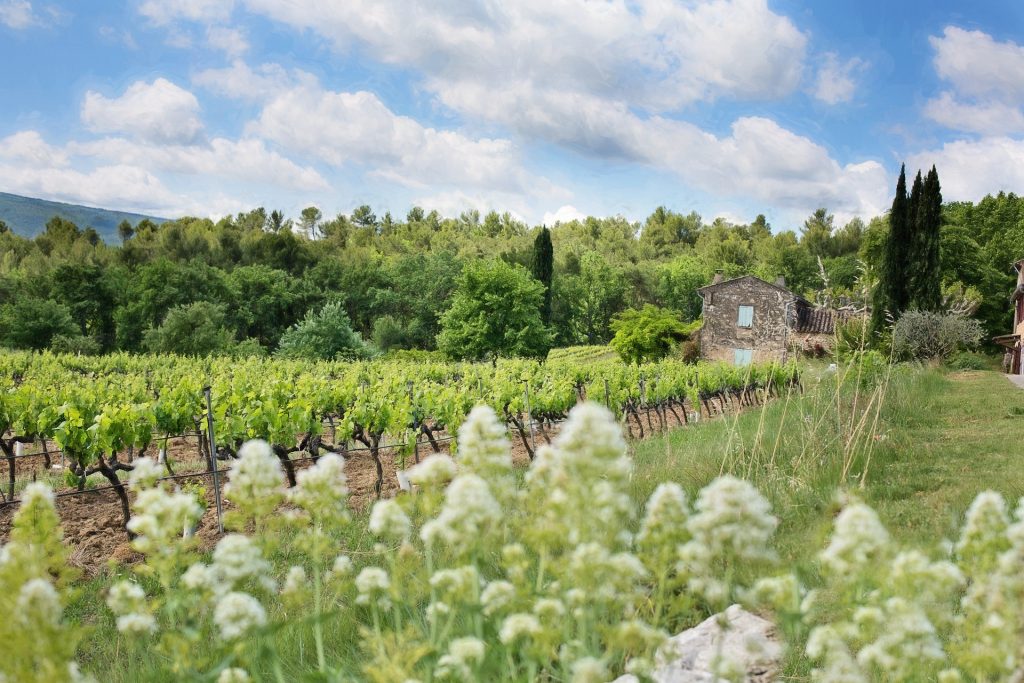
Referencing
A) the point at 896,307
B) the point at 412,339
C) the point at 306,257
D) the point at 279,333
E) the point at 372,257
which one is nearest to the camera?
the point at 896,307

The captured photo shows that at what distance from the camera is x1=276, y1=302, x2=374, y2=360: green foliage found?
1527 inches

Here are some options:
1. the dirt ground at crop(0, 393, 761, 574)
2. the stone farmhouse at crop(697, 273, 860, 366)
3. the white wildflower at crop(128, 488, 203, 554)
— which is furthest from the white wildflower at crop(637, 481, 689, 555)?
the stone farmhouse at crop(697, 273, 860, 366)

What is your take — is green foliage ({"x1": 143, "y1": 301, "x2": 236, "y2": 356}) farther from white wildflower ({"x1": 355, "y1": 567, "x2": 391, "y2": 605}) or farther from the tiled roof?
white wildflower ({"x1": 355, "y1": 567, "x2": 391, "y2": 605})

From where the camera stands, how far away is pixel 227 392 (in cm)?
1233

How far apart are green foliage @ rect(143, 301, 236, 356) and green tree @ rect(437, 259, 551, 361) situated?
39.2 ft

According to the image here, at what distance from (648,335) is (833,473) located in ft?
120

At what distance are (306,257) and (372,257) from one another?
37.1 ft

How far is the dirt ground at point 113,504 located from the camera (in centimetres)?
786

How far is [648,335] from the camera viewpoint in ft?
144

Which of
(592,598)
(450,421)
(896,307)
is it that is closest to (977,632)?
(592,598)

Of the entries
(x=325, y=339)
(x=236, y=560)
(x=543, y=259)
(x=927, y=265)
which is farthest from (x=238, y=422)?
(x=543, y=259)

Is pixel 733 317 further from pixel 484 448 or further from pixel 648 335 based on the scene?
pixel 484 448

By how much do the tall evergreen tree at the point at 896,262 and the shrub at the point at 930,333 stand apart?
4.14 meters

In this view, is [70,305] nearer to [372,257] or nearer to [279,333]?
[279,333]
